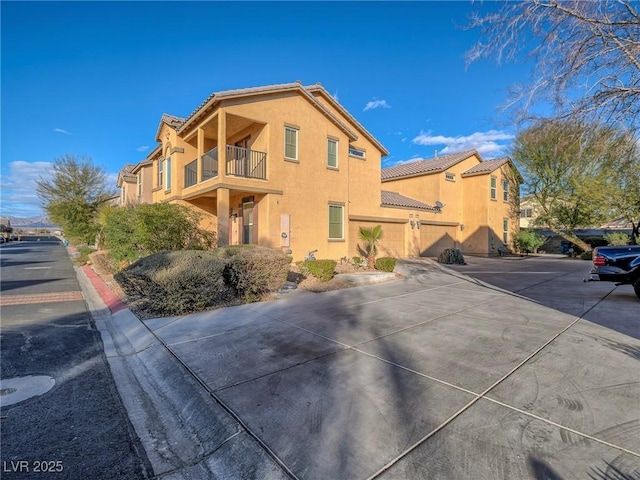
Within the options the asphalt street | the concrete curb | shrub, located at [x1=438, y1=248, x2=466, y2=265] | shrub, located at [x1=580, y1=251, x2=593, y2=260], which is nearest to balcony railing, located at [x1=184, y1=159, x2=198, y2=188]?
the asphalt street

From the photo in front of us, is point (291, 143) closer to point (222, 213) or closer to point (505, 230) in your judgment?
point (222, 213)

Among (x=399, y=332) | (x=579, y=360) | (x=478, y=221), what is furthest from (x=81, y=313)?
(x=478, y=221)

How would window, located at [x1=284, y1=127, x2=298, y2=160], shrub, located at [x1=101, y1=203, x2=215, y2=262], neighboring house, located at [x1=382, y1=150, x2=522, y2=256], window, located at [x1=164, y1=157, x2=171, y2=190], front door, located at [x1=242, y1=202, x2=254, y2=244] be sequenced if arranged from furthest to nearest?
1. neighboring house, located at [x1=382, y1=150, x2=522, y2=256]
2. window, located at [x1=164, y1=157, x2=171, y2=190]
3. front door, located at [x1=242, y1=202, x2=254, y2=244]
4. window, located at [x1=284, y1=127, x2=298, y2=160]
5. shrub, located at [x1=101, y1=203, x2=215, y2=262]

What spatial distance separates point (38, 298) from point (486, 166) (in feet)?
88.7

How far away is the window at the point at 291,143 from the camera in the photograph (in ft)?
46.3

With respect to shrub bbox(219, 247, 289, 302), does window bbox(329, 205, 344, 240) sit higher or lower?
higher

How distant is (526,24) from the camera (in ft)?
23.5

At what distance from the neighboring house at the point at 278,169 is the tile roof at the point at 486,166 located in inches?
378

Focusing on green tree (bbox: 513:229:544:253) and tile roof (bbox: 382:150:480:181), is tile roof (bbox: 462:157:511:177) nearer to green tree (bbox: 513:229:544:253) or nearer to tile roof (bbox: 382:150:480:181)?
tile roof (bbox: 382:150:480:181)

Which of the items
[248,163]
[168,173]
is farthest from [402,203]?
[168,173]

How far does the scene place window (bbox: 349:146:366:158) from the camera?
17.5m

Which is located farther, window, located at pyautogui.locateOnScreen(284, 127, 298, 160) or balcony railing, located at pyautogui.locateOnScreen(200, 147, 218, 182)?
balcony railing, located at pyautogui.locateOnScreen(200, 147, 218, 182)

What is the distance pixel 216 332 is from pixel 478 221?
23113 mm

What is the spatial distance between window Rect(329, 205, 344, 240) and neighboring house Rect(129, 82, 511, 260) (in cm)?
5
